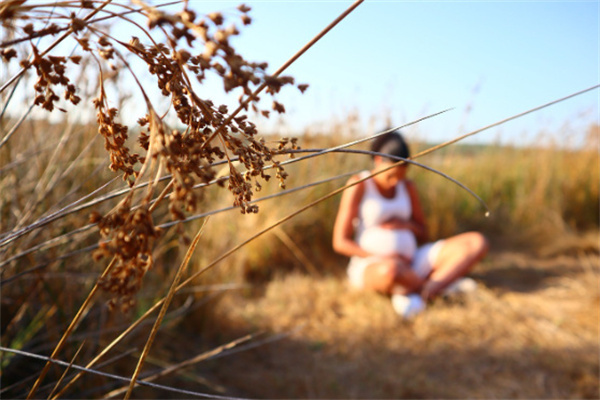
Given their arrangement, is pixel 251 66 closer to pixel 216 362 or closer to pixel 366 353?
pixel 216 362

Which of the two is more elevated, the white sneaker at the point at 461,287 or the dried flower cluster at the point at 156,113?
the dried flower cluster at the point at 156,113

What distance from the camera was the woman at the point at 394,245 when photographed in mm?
3191

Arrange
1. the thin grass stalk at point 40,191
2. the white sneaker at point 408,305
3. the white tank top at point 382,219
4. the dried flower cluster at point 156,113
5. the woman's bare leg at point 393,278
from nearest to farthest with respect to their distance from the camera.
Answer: the dried flower cluster at point 156,113, the thin grass stalk at point 40,191, the white sneaker at point 408,305, the woman's bare leg at point 393,278, the white tank top at point 382,219

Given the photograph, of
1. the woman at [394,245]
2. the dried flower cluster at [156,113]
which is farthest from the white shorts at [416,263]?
the dried flower cluster at [156,113]

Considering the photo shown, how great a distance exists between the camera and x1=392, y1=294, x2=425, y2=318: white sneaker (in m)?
3.03

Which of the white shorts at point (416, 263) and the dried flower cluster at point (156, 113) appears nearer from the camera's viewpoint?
the dried flower cluster at point (156, 113)

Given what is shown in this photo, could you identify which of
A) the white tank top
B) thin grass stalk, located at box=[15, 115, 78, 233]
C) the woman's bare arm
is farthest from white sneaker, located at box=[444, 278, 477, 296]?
thin grass stalk, located at box=[15, 115, 78, 233]

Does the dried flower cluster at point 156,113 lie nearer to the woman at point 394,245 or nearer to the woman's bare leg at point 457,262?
the woman at point 394,245

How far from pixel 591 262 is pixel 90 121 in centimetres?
383

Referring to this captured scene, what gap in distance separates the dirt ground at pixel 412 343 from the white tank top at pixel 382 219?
36 cm

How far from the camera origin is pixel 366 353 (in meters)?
2.56

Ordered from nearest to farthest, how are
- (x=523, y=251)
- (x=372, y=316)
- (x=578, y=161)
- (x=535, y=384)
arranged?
(x=535, y=384), (x=372, y=316), (x=523, y=251), (x=578, y=161)

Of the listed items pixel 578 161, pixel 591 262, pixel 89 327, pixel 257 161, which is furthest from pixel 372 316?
pixel 578 161

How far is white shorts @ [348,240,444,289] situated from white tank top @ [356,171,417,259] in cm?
11
